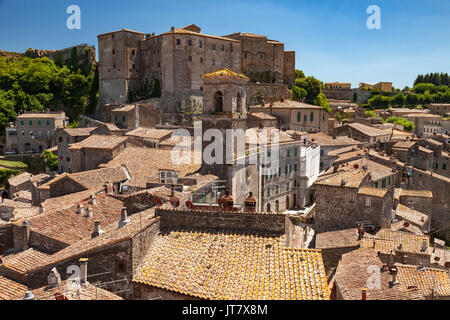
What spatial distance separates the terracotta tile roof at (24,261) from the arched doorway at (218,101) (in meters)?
14.7

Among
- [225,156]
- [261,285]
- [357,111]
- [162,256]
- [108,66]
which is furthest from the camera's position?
[357,111]

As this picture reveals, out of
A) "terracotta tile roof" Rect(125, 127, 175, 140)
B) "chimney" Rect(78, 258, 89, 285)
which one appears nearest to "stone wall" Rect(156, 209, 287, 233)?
"chimney" Rect(78, 258, 89, 285)

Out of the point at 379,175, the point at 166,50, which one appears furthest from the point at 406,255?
the point at 166,50

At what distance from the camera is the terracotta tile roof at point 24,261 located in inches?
463

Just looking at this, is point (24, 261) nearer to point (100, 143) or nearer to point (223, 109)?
point (223, 109)

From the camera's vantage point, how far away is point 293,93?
236ft

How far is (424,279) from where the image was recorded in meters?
14.6

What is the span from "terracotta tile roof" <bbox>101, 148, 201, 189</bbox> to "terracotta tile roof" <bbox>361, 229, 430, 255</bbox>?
11625 millimetres

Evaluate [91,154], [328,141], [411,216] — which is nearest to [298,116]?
[328,141]

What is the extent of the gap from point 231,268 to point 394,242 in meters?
12.7

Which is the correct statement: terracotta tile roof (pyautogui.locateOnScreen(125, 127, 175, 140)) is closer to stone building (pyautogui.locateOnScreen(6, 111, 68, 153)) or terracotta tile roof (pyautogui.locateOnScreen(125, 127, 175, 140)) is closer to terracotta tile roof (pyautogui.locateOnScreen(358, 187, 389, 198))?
stone building (pyautogui.locateOnScreen(6, 111, 68, 153))

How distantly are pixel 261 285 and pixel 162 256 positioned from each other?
2.88 metres

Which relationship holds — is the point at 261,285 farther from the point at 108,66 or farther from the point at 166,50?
the point at 108,66
